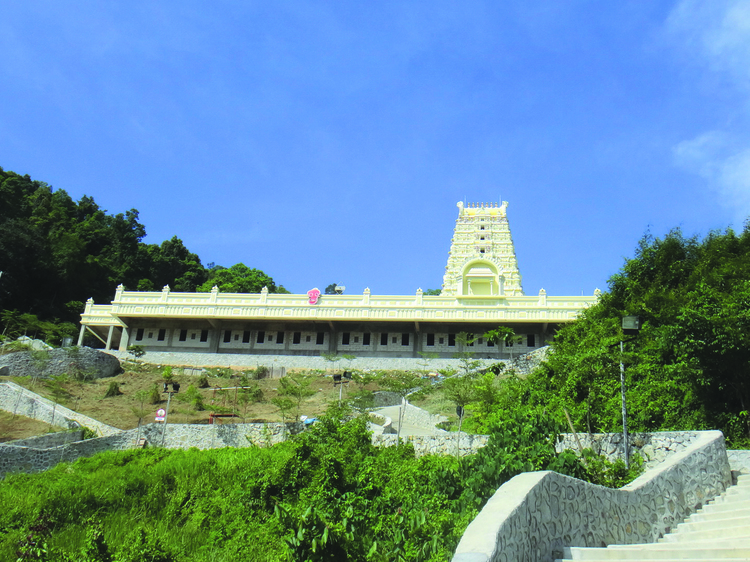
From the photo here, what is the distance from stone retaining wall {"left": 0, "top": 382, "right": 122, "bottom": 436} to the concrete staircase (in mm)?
18463

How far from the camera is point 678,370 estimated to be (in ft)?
51.1

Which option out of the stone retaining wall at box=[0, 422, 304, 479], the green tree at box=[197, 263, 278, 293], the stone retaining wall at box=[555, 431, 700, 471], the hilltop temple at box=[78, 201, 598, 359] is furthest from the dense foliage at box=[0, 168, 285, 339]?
the stone retaining wall at box=[555, 431, 700, 471]

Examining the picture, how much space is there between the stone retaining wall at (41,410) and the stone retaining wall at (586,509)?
59.7ft

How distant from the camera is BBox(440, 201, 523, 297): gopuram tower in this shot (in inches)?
1702

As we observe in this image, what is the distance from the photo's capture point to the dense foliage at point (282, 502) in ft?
23.7

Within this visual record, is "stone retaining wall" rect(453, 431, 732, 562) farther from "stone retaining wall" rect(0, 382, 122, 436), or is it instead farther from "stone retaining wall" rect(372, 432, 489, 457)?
"stone retaining wall" rect(0, 382, 122, 436)

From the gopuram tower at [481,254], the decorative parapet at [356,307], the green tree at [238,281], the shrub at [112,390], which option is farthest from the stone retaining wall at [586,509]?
the green tree at [238,281]

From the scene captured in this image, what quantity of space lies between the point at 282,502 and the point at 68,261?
47.0m

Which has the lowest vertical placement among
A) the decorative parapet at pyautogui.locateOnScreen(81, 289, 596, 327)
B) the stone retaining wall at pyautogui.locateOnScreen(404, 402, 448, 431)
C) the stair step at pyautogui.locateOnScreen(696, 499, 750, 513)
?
the stair step at pyautogui.locateOnScreen(696, 499, 750, 513)

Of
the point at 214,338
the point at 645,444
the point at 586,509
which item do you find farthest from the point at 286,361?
the point at 586,509

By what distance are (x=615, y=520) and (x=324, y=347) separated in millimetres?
31970

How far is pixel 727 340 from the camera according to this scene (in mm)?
13812

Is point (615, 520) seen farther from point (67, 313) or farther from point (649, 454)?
point (67, 313)

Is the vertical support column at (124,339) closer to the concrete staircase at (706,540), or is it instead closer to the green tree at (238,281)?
the green tree at (238,281)
